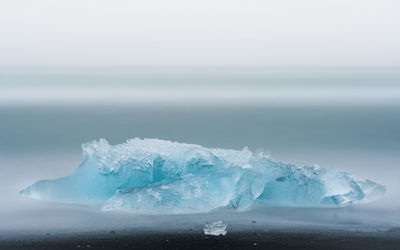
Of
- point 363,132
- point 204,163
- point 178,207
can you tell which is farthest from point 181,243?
point 363,132

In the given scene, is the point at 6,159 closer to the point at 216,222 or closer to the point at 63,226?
the point at 63,226

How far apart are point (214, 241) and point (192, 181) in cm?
111

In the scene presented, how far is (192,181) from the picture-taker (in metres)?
5.72

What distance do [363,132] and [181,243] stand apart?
6.51m

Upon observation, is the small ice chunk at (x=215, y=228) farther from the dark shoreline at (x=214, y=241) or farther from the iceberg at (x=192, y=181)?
the iceberg at (x=192, y=181)

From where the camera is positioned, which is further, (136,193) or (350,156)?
(350,156)

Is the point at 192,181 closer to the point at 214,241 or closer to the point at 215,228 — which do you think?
the point at 215,228

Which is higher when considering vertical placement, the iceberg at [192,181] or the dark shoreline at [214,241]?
the iceberg at [192,181]

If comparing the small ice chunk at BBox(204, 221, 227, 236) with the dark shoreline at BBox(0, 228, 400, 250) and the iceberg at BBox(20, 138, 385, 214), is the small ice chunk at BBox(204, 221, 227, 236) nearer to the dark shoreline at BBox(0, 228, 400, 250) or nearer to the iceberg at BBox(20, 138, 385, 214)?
the dark shoreline at BBox(0, 228, 400, 250)

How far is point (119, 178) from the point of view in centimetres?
594

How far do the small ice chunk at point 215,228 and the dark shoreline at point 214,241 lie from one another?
0.06 meters

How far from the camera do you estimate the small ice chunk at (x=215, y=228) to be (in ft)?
16.0

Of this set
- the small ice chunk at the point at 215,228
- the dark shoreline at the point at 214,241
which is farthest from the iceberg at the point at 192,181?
the dark shoreline at the point at 214,241

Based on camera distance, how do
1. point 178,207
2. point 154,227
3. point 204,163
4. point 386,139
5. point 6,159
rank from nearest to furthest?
1. point 154,227
2. point 178,207
3. point 204,163
4. point 6,159
5. point 386,139
